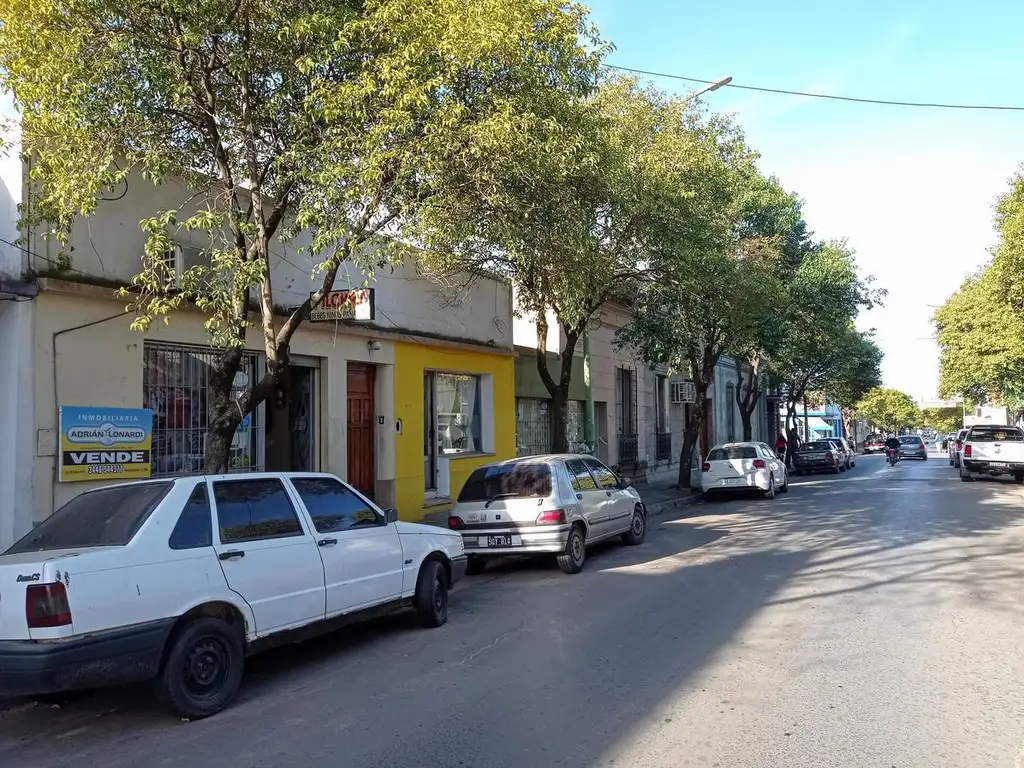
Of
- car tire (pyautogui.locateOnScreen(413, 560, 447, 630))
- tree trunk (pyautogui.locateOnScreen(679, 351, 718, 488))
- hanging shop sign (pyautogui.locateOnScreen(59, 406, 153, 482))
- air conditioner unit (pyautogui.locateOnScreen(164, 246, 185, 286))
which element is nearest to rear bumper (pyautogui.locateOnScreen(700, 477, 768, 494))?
tree trunk (pyautogui.locateOnScreen(679, 351, 718, 488))

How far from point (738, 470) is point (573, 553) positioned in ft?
38.4

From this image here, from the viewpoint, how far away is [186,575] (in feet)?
17.4

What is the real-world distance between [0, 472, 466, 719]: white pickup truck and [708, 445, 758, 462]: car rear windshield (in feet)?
51.0

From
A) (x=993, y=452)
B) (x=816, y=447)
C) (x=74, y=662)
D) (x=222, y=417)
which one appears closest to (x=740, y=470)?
(x=993, y=452)

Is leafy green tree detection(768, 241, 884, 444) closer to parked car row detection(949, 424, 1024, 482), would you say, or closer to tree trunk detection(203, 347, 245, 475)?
parked car row detection(949, 424, 1024, 482)

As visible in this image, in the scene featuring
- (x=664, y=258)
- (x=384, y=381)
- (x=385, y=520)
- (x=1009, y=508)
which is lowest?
(x=1009, y=508)

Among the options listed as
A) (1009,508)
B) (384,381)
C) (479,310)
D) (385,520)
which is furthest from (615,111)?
(1009,508)

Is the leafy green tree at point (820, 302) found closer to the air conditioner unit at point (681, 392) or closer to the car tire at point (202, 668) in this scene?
the air conditioner unit at point (681, 392)

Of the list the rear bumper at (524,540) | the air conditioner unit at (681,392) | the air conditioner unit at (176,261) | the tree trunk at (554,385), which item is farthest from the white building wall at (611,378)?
the air conditioner unit at (176,261)

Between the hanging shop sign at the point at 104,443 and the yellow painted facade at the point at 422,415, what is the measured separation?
5.43 meters

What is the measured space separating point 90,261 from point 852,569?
33.0 feet

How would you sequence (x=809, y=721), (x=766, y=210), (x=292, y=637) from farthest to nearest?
(x=766, y=210)
(x=292, y=637)
(x=809, y=721)

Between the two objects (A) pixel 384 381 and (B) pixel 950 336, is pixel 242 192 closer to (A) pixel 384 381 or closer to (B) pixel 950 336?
(A) pixel 384 381

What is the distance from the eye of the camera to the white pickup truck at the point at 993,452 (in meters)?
24.1
